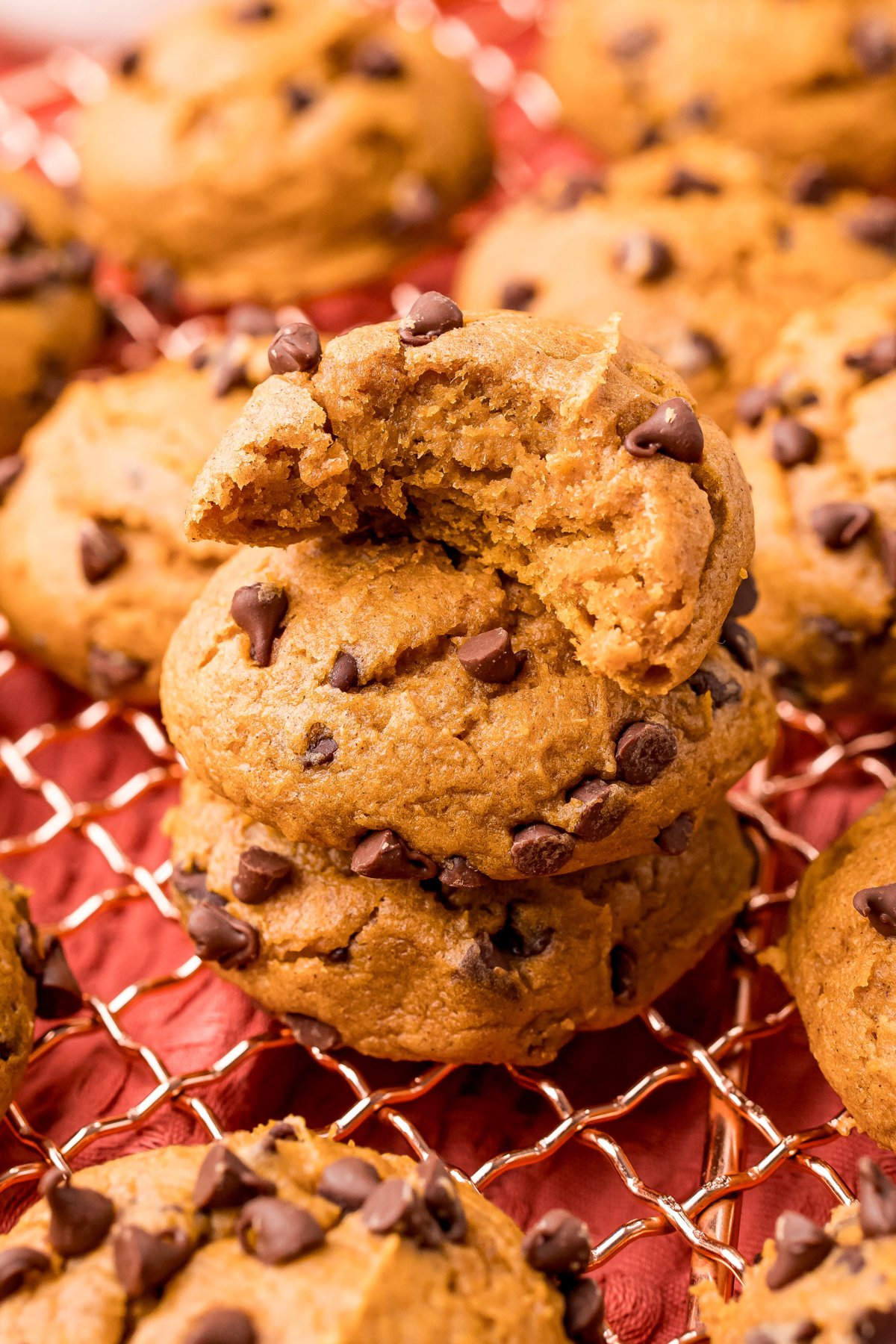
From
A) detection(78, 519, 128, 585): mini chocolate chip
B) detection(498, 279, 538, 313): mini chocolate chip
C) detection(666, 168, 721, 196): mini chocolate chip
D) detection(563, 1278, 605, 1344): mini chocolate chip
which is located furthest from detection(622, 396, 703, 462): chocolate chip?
detection(666, 168, 721, 196): mini chocolate chip

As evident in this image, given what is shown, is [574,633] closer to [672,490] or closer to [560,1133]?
[672,490]

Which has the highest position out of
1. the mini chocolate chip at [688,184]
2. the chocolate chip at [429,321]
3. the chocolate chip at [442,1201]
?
the chocolate chip at [429,321]

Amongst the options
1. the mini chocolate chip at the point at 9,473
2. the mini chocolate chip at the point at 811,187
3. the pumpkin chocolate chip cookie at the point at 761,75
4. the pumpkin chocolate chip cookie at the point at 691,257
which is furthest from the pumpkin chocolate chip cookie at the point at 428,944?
the pumpkin chocolate chip cookie at the point at 761,75

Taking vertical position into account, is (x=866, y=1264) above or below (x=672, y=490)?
below

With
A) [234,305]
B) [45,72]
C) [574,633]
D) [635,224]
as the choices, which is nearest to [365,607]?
[574,633]

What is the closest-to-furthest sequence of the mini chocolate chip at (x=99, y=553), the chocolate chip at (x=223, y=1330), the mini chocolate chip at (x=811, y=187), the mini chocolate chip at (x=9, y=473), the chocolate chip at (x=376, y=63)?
the chocolate chip at (x=223, y=1330) → the mini chocolate chip at (x=99, y=553) → the mini chocolate chip at (x=9, y=473) → the mini chocolate chip at (x=811, y=187) → the chocolate chip at (x=376, y=63)

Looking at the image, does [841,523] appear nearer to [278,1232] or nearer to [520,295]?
[520,295]

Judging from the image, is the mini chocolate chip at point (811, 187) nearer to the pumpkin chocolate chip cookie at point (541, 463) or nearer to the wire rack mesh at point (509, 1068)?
the wire rack mesh at point (509, 1068)
